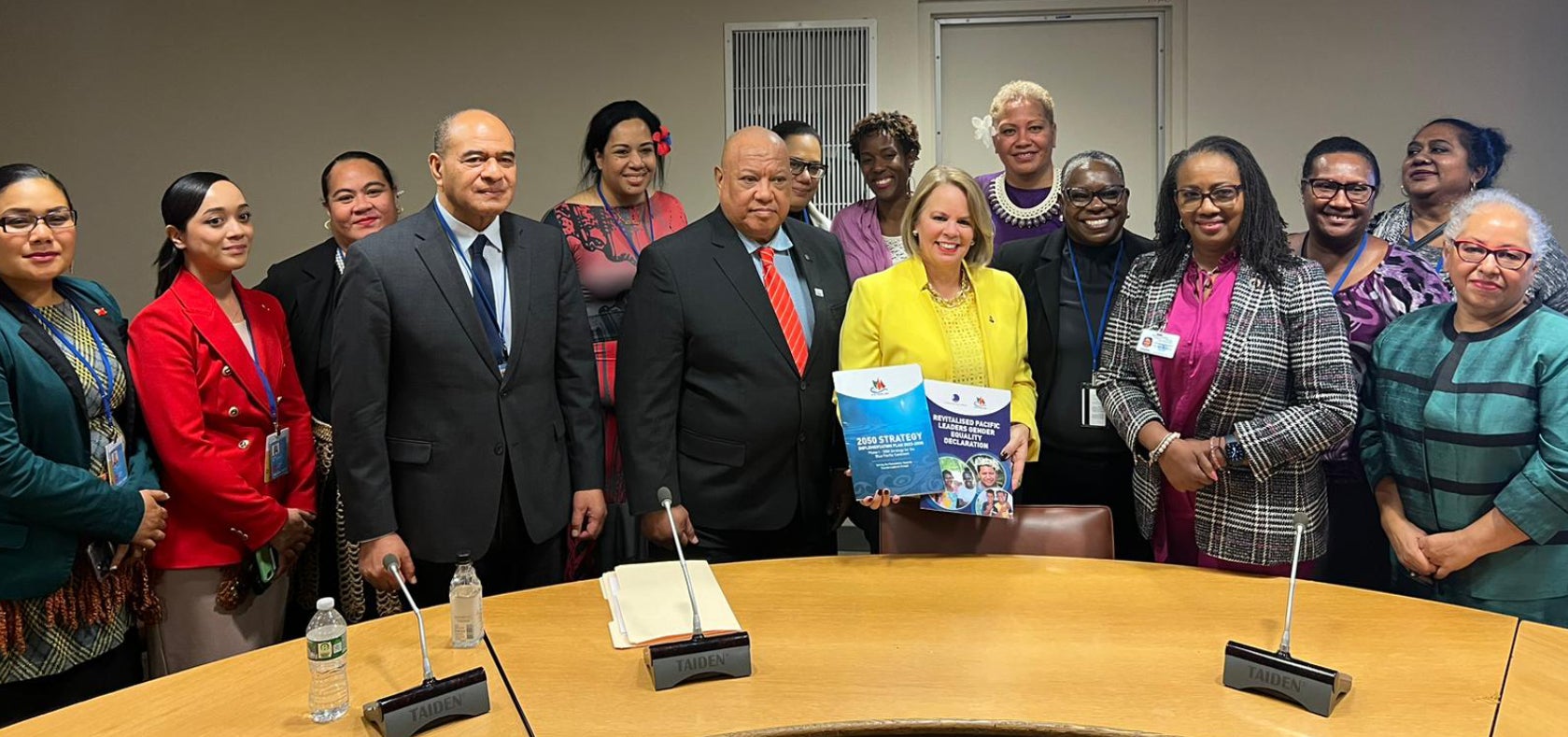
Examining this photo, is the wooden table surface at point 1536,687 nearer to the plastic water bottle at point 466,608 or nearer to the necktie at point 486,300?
the plastic water bottle at point 466,608

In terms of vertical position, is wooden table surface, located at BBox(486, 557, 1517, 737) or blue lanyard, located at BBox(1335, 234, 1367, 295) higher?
blue lanyard, located at BBox(1335, 234, 1367, 295)

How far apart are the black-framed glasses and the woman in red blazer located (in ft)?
7.31

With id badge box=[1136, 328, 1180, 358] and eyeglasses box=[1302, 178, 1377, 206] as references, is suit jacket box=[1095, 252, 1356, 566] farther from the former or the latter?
eyeglasses box=[1302, 178, 1377, 206]

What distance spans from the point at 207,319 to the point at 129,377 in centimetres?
22

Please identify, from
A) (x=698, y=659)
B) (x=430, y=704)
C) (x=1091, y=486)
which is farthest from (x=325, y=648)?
(x=1091, y=486)

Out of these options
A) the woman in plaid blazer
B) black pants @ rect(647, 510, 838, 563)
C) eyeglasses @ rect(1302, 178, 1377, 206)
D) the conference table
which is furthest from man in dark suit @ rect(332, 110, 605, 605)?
eyeglasses @ rect(1302, 178, 1377, 206)

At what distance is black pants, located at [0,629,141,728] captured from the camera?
2291mm

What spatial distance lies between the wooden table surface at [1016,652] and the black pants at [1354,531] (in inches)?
30.4

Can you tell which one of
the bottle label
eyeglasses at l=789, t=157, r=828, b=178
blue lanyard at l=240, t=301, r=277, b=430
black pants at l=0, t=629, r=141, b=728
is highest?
eyeglasses at l=789, t=157, r=828, b=178

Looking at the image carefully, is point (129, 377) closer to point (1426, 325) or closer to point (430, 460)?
point (430, 460)

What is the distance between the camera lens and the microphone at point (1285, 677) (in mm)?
1661

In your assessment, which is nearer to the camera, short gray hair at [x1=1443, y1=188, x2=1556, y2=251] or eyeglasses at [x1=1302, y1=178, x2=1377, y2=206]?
short gray hair at [x1=1443, y1=188, x2=1556, y2=251]

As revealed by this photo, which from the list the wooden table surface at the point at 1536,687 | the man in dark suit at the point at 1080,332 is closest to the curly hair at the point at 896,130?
the man in dark suit at the point at 1080,332

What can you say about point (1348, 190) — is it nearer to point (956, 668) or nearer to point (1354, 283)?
point (1354, 283)
